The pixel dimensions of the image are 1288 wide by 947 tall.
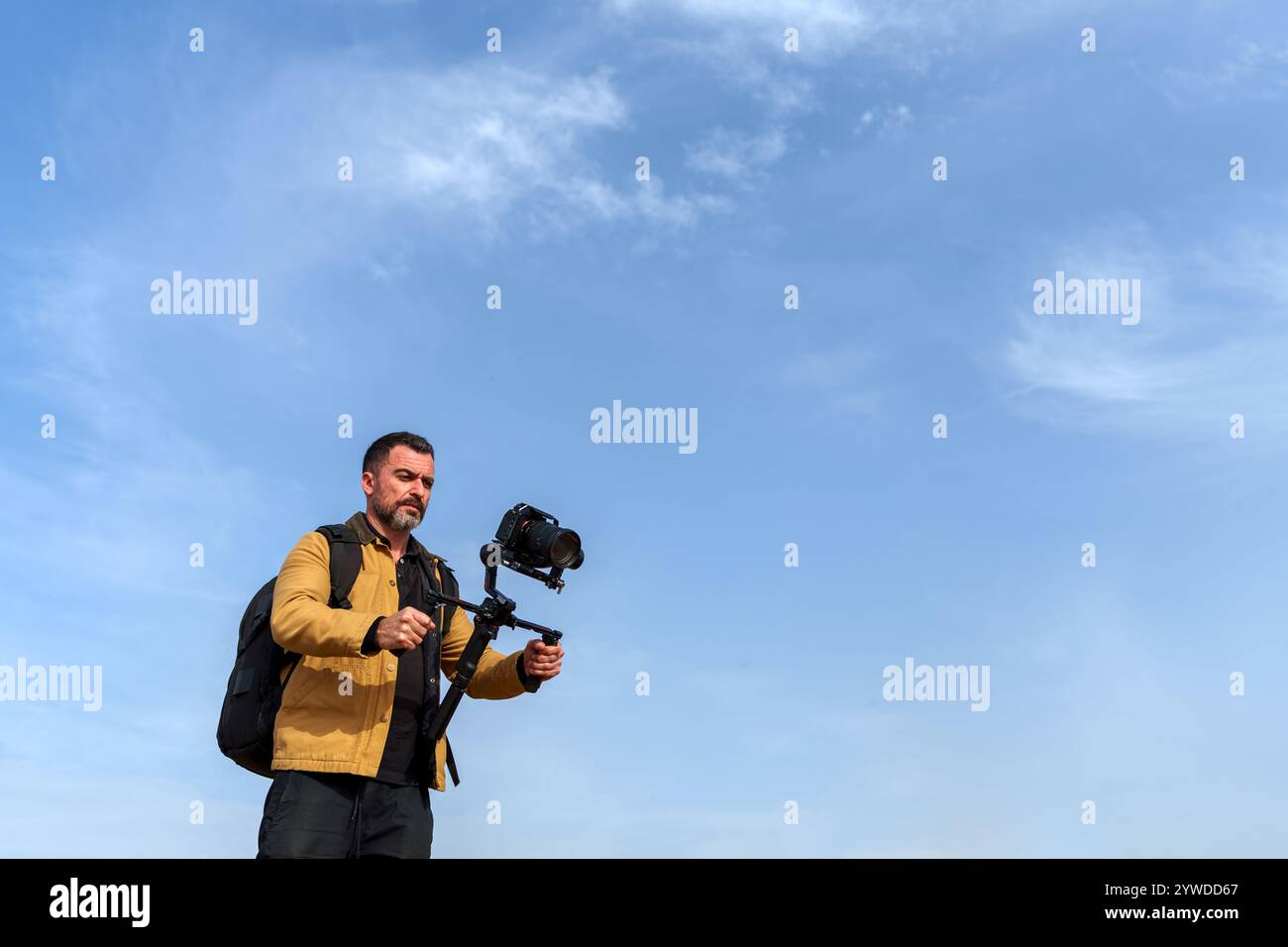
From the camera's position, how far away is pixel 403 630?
22.1 feet

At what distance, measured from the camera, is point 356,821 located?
7148mm

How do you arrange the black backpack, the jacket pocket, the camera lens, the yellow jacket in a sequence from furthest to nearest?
the camera lens < the black backpack < the jacket pocket < the yellow jacket

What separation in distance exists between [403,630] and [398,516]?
1.16 m

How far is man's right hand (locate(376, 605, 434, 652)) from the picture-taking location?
22.1ft

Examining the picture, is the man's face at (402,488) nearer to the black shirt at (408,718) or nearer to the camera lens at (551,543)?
the black shirt at (408,718)

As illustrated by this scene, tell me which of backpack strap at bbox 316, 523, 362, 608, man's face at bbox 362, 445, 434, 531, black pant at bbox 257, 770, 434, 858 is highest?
man's face at bbox 362, 445, 434, 531

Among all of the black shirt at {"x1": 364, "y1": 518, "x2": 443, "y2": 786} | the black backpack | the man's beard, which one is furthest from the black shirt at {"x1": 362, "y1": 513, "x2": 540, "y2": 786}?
the black backpack

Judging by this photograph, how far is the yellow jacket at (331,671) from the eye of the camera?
691 cm

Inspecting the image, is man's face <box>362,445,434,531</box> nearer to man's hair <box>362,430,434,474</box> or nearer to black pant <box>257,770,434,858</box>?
man's hair <box>362,430,434,474</box>

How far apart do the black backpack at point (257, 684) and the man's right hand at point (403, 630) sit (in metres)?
0.74

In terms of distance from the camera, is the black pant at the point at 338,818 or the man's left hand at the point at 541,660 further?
the man's left hand at the point at 541,660

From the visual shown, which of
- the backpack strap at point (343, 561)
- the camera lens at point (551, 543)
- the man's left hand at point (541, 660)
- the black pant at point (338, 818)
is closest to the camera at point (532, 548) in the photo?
the camera lens at point (551, 543)
